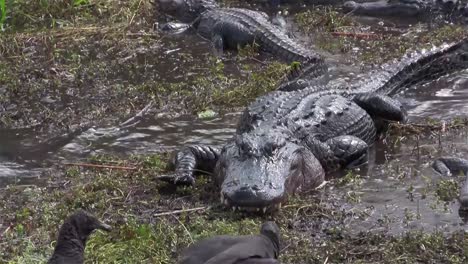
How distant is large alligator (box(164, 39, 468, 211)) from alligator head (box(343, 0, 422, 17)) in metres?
3.10

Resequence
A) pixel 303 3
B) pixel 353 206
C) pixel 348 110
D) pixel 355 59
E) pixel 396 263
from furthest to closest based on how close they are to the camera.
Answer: pixel 303 3, pixel 355 59, pixel 348 110, pixel 353 206, pixel 396 263

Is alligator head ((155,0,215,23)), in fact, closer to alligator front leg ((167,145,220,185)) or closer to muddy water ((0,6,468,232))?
muddy water ((0,6,468,232))

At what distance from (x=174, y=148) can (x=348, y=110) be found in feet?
4.51

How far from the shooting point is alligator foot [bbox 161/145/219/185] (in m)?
7.13

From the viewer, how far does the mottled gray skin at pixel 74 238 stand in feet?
16.3

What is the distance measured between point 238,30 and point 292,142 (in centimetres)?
406

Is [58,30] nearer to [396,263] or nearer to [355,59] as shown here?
[355,59]

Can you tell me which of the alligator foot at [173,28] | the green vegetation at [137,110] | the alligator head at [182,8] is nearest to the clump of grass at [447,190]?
the green vegetation at [137,110]

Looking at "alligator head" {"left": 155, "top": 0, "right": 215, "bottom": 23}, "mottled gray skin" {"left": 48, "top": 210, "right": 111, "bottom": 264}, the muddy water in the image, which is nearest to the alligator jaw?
the muddy water

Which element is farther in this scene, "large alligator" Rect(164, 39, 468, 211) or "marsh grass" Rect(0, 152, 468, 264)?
"large alligator" Rect(164, 39, 468, 211)

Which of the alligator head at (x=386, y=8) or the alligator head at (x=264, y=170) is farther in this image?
the alligator head at (x=386, y=8)

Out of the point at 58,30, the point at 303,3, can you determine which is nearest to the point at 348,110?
the point at 58,30

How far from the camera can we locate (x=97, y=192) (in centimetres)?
676

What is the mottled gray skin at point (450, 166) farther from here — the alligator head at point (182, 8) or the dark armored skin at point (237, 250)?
the alligator head at point (182, 8)
